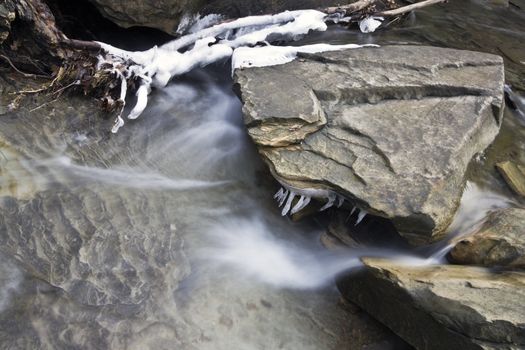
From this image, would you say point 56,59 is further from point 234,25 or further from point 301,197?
point 301,197

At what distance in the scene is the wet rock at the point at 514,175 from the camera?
382cm

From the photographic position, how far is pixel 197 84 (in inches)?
178

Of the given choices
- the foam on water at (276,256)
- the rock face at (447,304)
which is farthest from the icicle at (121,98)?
the rock face at (447,304)

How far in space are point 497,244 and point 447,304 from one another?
0.64 meters

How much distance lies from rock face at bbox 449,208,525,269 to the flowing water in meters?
0.17

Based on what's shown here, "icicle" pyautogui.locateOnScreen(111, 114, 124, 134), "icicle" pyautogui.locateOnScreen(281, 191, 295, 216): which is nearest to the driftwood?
"icicle" pyautogui.locateOnScreen(111, 114, 124, 134)

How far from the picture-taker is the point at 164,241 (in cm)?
324

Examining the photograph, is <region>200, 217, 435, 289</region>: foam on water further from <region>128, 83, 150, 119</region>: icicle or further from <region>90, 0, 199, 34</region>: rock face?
<region>90, 0, 199, 34</region>: rock face

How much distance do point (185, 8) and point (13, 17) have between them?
59.2 inches

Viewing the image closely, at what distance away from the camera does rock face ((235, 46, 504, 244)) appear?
10.6 feet

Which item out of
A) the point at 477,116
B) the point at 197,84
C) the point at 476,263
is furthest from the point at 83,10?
the point at 476,263

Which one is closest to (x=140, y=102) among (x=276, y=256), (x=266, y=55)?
(x=266, y=55)

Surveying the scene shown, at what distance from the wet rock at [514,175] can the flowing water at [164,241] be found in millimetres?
98

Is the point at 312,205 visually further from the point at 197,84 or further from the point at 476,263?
the point at 197,84
